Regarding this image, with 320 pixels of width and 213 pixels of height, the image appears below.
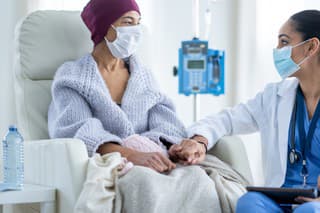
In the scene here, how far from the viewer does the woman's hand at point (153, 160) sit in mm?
2174

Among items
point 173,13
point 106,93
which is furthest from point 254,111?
point 173,13

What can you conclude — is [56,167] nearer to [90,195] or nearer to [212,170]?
[90,195]

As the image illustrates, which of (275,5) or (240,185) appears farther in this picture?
(275,5)

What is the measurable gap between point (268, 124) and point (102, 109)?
1.95 feet

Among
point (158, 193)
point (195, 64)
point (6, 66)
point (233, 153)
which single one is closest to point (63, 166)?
point (158, 193)

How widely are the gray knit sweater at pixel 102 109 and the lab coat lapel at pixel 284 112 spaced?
403 mm

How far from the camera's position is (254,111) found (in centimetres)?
247

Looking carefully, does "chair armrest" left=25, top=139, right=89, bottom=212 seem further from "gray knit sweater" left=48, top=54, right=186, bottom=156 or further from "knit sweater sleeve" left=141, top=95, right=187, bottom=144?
"knit sweater sleeve" left=141, top=95, right=187, bottom=144

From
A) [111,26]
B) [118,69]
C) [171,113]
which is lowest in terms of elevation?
[171,113]

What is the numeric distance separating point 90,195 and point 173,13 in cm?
211

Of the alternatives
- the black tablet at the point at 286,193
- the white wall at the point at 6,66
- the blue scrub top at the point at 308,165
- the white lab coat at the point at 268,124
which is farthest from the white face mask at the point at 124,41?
the white wall at the point at 6,66

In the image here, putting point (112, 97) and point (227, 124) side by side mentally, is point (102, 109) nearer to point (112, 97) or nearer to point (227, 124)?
point (112, 97)

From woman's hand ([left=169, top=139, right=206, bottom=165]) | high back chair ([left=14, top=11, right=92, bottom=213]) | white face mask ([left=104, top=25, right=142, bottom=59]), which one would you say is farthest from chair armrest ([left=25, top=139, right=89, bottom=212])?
white face mask ([left=104, top=25, right=142, bottom=59])

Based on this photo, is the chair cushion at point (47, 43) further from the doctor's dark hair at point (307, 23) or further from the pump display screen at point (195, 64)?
the doctor's dark hair at point (307, 23)
